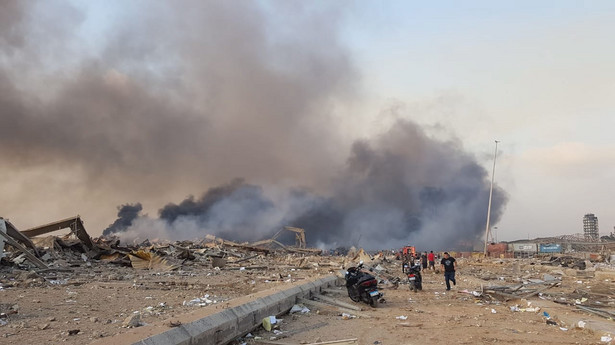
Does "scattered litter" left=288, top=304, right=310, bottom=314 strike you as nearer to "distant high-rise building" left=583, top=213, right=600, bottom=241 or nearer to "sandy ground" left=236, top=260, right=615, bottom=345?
"sandy ground" left=236, top=260, right=615, bottom=345

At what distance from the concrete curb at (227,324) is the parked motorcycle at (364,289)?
2.10 m

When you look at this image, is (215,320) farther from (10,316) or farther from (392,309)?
(392,309)

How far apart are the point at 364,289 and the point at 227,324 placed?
18.8 ft

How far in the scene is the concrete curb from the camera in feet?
17.2

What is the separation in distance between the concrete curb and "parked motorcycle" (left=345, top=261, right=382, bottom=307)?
2104mm

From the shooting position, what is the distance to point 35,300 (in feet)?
29.9

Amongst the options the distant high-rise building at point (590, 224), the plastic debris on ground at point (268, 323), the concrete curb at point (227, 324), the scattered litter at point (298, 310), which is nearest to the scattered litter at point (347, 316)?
the scattered litter at point (298, 310)

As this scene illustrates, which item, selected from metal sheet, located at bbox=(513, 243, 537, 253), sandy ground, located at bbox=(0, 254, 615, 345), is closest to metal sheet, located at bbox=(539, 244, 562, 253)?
metal sheet, located at bbox=(513, 243, 537, 253)

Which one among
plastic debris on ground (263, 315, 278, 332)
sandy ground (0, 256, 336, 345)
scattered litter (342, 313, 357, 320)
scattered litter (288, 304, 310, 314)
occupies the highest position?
sandy ground (0, 256, 336, 345)

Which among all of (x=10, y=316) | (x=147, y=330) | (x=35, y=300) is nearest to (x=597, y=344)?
(x=147, y=330)

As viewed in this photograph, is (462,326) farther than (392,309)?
No

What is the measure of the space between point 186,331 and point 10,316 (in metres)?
3.82

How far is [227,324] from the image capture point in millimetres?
6621

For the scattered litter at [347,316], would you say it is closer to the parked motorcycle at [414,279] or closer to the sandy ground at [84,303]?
the sandy ground at [84,303]
